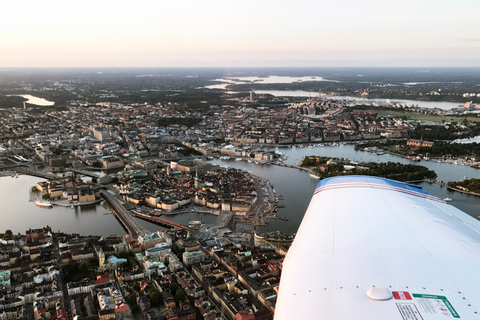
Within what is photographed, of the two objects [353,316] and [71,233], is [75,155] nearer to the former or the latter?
[71,233]

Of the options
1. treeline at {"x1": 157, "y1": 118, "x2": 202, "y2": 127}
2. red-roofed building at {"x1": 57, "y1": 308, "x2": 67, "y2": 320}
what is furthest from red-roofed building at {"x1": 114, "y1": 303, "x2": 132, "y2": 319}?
treeline at {"x1": 157, "y1": 118, "x2": 202, "y2": 127}

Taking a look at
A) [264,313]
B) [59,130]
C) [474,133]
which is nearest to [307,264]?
[264,313]

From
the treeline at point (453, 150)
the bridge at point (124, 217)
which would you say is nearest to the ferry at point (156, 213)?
the bridge at point (124, 217)

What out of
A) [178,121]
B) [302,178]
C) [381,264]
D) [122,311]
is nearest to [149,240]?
[122,311]

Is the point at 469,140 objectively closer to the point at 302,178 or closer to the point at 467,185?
the point at 467,185

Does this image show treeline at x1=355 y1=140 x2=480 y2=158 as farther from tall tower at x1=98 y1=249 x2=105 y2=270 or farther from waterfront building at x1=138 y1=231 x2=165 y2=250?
tall tower at x1=98 y1=249 x2=105 y2=270

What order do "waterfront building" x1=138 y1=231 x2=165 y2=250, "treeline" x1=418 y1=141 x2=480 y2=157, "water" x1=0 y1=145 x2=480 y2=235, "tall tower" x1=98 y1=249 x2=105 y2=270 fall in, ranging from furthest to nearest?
"treeline" x1=418 y1=141 x2=480 y2=157 → "water" x1=0 y1=145 x2=480 y2=235 → "waterfront building" x1=138 y1=231 x2=165 y2=250 → "tall tower" x1=98 y1=249 x2=105 y2=270
